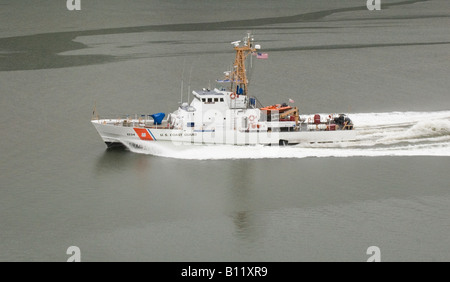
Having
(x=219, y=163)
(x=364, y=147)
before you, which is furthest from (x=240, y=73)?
(x=364, y=147)

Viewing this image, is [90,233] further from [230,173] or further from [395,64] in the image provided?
[395,64]

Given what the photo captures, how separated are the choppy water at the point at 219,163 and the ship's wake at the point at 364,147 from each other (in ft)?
0.54

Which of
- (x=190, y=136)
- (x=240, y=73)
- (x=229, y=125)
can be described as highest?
(x=240, y=73)

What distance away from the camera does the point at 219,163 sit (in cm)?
5591

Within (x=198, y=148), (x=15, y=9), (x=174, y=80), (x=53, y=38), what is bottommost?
(x=198, y=148)

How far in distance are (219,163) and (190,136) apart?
13.4 ft

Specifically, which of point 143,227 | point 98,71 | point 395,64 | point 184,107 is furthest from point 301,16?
point 143,227

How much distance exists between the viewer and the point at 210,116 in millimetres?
59625

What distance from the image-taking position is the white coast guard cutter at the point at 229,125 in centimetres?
5844

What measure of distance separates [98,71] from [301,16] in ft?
203

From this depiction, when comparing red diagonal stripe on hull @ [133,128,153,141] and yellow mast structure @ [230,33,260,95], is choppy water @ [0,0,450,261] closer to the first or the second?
red diagonal stripe on hull @ [133,128,153,141]

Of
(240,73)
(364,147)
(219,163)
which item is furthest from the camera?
(240,73)

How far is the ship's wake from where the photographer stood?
2277 inches

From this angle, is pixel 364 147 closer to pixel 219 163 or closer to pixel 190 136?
pixel 219 163
